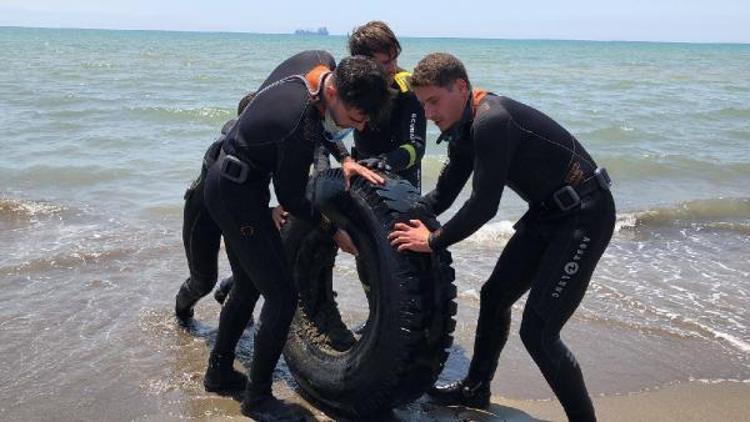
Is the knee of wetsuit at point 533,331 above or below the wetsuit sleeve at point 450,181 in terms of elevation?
below

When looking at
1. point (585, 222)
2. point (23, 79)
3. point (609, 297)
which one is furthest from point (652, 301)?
point (23, 79)

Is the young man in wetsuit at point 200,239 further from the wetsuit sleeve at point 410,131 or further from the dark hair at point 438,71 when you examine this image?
the dark hair at point 438,71

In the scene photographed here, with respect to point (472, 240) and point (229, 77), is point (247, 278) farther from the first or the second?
point (229, 77)

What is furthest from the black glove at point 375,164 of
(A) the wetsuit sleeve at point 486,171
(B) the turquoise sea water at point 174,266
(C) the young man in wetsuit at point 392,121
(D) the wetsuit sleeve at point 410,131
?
(B) the turquoise sea water at point 174,266

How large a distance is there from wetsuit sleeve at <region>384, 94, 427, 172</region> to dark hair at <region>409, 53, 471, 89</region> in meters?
1.22

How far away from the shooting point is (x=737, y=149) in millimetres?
16562

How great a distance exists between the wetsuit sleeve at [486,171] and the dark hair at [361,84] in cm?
47

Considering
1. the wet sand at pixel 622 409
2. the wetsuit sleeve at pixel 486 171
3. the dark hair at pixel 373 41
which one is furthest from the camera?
the dark hair at pixel 373 41

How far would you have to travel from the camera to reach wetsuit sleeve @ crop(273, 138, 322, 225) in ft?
12.1

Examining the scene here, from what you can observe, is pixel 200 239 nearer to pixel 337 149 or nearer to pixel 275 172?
pixel 337 149

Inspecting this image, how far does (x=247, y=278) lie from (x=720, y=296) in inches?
179

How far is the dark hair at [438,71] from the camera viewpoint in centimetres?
359

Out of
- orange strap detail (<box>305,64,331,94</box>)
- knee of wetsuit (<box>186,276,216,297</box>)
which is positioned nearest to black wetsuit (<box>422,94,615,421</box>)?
orange strap detail (<box>305,64,331,94</box>)

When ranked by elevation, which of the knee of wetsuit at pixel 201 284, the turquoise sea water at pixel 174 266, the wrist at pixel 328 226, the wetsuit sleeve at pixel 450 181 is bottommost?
the turquoise sea water at pixel 174 266
